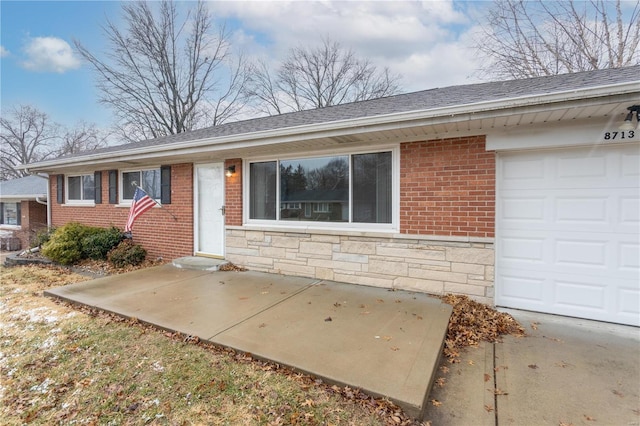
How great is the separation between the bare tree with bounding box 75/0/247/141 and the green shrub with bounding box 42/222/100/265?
522 inches

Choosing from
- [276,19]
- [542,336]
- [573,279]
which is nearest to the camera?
[542,336]

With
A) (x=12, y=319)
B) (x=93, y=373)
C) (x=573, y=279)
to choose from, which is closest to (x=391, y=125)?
(x=573, y=279)

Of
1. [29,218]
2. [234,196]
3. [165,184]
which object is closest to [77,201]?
[165,184]

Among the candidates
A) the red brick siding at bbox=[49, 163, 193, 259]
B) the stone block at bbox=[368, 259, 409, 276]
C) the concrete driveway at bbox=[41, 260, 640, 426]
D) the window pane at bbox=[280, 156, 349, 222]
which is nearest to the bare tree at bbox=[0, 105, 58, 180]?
the red brick siding at bbox=[49, 163, 193, 259]

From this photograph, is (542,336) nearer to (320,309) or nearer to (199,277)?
(320,309)

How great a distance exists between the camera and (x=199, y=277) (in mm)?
5496

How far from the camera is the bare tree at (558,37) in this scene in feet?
30.5

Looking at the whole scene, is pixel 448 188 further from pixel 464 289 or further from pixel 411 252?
pixel 464 289

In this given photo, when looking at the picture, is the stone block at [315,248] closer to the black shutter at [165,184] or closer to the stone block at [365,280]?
the stone block at [365,280]

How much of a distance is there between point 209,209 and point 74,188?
571 centimetres

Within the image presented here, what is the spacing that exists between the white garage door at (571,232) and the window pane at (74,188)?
11.0 meters

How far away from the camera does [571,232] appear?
3.69m

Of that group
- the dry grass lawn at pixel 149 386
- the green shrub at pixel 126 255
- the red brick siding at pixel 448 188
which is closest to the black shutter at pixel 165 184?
the green shrub at pixel 126 255

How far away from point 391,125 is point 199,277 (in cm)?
427
